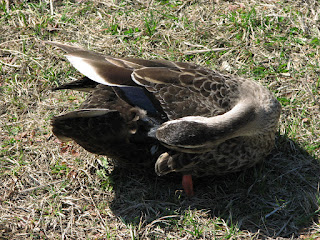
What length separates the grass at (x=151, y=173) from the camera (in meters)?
4.15

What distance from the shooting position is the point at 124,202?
4355 mm

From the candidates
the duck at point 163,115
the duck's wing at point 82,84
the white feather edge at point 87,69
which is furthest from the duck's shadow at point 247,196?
the white feather edge at point 87,69

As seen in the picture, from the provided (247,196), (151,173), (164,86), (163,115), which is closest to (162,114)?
(163,115)

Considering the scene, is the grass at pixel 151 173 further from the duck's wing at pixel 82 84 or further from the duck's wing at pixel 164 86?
the duck's wing at pixel 164 86

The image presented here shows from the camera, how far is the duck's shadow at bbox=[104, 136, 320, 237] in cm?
409

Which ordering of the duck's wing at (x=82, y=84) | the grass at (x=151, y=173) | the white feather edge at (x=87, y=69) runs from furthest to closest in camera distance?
the duck's wing at (x=82, y=84)
the grass at (x=151, y=173)
the white feather edge at (x=87, y=69)

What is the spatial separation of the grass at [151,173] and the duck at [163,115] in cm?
32

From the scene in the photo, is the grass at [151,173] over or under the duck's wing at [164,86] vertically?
under

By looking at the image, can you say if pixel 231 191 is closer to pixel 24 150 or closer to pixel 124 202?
pixel 124 202

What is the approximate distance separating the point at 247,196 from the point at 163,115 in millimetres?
1083

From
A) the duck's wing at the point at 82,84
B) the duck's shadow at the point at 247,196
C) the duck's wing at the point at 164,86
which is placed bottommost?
the duck's shadow at the point at 247,196

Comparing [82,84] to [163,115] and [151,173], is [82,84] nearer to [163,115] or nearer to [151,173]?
[163,115]

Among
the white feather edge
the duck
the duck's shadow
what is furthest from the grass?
the white feather edge

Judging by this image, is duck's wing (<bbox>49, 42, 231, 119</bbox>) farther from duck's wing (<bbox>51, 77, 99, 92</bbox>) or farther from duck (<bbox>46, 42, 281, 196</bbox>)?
duck's wing (<bbox>51, 77, 99, 92</bbox>)
